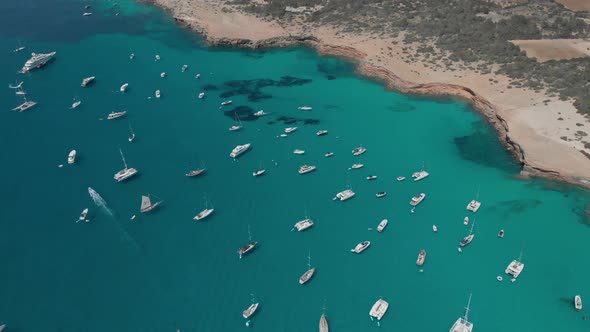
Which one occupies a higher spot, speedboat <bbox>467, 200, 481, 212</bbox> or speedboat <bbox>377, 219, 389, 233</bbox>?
speedboat <bbox>467, 200, 481, 212</bbox>

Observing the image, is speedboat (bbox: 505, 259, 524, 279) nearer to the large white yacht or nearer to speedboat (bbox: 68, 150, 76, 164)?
speedboat (bbox: 68, 150, 76, 164)

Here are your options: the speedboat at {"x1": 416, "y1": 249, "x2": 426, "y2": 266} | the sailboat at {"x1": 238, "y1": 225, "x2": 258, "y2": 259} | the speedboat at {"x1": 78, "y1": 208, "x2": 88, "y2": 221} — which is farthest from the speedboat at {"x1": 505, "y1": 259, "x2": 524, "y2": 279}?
the speedboat at {"x1": 78, "y1": 208, "x2": 88, "y2": 221}

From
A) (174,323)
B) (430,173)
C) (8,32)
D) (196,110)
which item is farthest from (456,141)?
(8,32)

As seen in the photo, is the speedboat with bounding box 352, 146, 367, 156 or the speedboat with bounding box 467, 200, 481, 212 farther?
the speedboat with bounding box 352, 146, 367, 156

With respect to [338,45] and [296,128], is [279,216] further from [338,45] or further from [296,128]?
[338,45]

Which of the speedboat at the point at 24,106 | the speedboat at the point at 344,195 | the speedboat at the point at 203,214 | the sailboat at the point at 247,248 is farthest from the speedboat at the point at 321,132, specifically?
the speedboat at the point at 24,106

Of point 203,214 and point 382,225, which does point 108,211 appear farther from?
point 382,225
